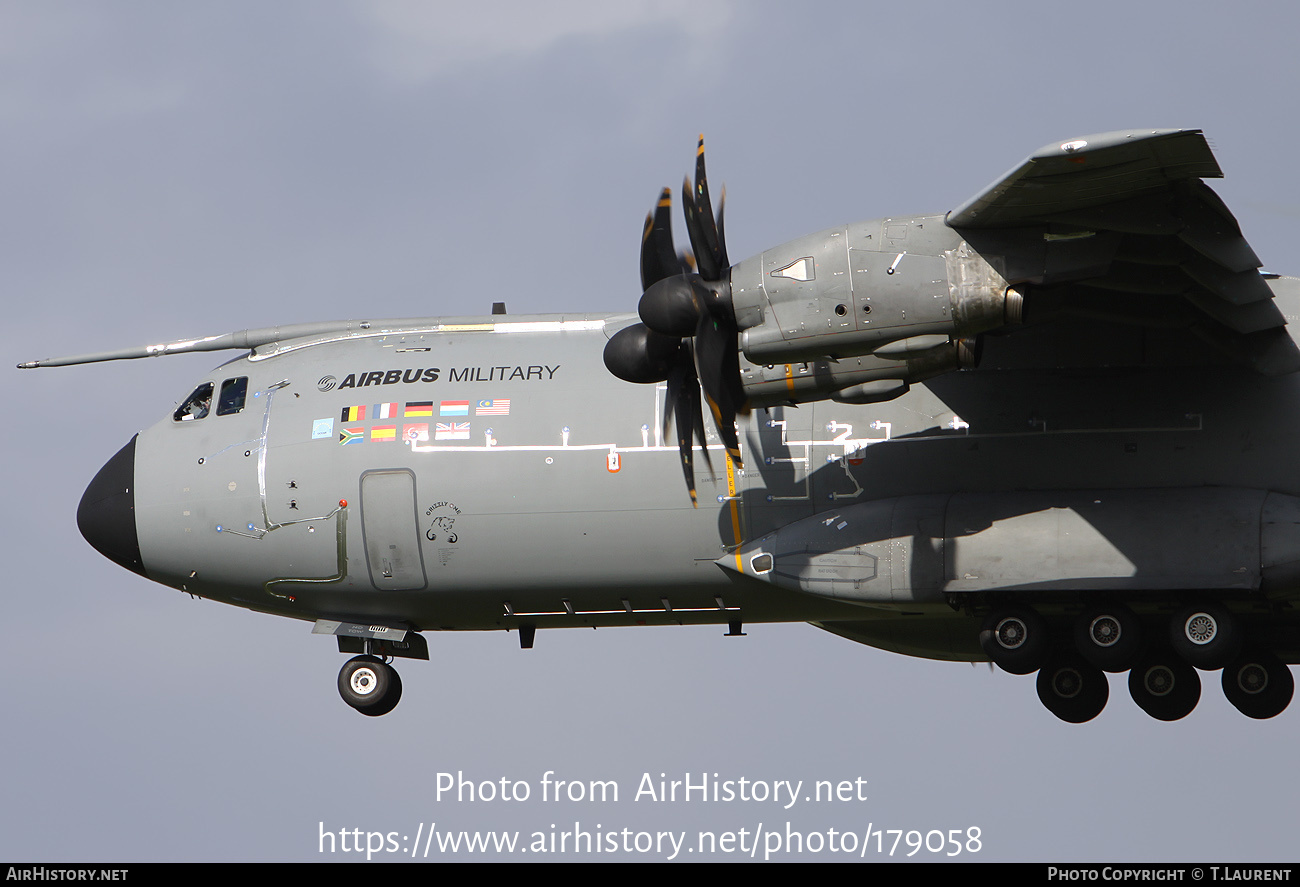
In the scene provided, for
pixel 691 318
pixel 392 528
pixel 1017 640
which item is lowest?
pixel 1017 640

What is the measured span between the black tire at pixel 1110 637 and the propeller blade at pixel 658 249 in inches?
208

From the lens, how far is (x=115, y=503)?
19688 mm

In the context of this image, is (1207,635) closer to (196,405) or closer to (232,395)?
(232,395)

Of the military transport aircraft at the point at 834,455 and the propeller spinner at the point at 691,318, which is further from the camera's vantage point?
the propeller spinner at the point at 691,318

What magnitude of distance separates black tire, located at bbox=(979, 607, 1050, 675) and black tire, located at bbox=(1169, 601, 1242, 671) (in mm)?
1267

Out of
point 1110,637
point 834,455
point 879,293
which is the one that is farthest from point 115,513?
point 1110,637

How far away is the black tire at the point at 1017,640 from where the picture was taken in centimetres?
1681

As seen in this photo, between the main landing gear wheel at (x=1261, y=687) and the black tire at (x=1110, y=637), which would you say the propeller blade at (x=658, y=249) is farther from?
the main landing gear wheel at (x=1261, y=687)

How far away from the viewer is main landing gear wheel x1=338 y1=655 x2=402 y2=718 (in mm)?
19438

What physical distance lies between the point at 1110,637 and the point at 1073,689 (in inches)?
76.4

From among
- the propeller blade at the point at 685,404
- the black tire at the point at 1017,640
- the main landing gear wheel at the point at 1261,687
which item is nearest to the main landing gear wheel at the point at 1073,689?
the main landing gear wheel at the point at 1261,687

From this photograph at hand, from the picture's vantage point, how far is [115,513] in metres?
19.6
